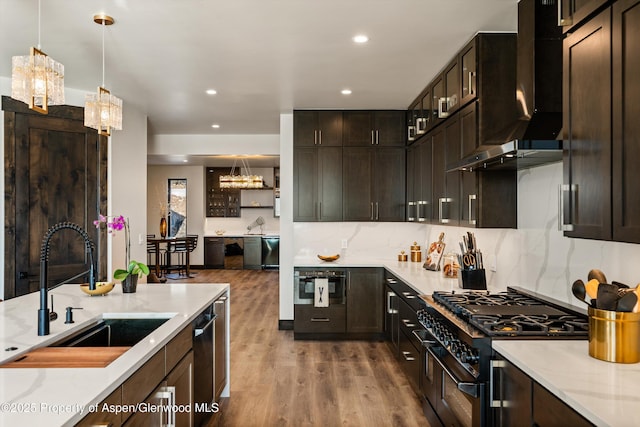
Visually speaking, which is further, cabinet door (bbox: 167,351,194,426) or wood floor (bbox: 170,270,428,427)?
wood floor (bbox: 170,270,428,427)

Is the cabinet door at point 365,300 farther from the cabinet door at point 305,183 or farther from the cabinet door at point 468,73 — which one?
the cabinet door at point 468,73

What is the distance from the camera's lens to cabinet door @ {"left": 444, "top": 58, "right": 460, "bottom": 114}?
3.56 m

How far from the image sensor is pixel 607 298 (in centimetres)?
172

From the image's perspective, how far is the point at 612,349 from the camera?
1713mm

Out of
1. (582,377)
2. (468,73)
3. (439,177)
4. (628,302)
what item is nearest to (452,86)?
(468,73)

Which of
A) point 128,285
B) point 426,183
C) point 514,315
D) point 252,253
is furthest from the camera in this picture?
point 252,253

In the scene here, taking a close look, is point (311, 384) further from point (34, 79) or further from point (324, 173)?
point (34, 79)

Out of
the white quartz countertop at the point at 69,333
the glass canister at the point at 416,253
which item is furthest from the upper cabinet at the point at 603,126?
the glass canister at the point at 416,253

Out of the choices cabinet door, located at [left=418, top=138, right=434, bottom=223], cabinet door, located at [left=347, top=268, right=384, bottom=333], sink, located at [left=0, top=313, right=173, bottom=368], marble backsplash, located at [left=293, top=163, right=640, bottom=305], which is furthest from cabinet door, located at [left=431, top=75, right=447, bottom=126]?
sink, located at [left=0, top=313, right=173, bottom=368]

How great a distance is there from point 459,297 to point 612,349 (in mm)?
1234

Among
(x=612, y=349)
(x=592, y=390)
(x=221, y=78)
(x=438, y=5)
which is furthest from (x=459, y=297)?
(x=221, y=78)

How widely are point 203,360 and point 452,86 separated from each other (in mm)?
2801

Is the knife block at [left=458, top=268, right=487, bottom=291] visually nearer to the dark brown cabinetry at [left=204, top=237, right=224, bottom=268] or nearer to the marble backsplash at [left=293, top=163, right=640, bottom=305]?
the marble backsplash at [left=293, top=163, right=640, bottom=305]

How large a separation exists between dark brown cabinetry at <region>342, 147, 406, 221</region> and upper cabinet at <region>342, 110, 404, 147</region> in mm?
98
